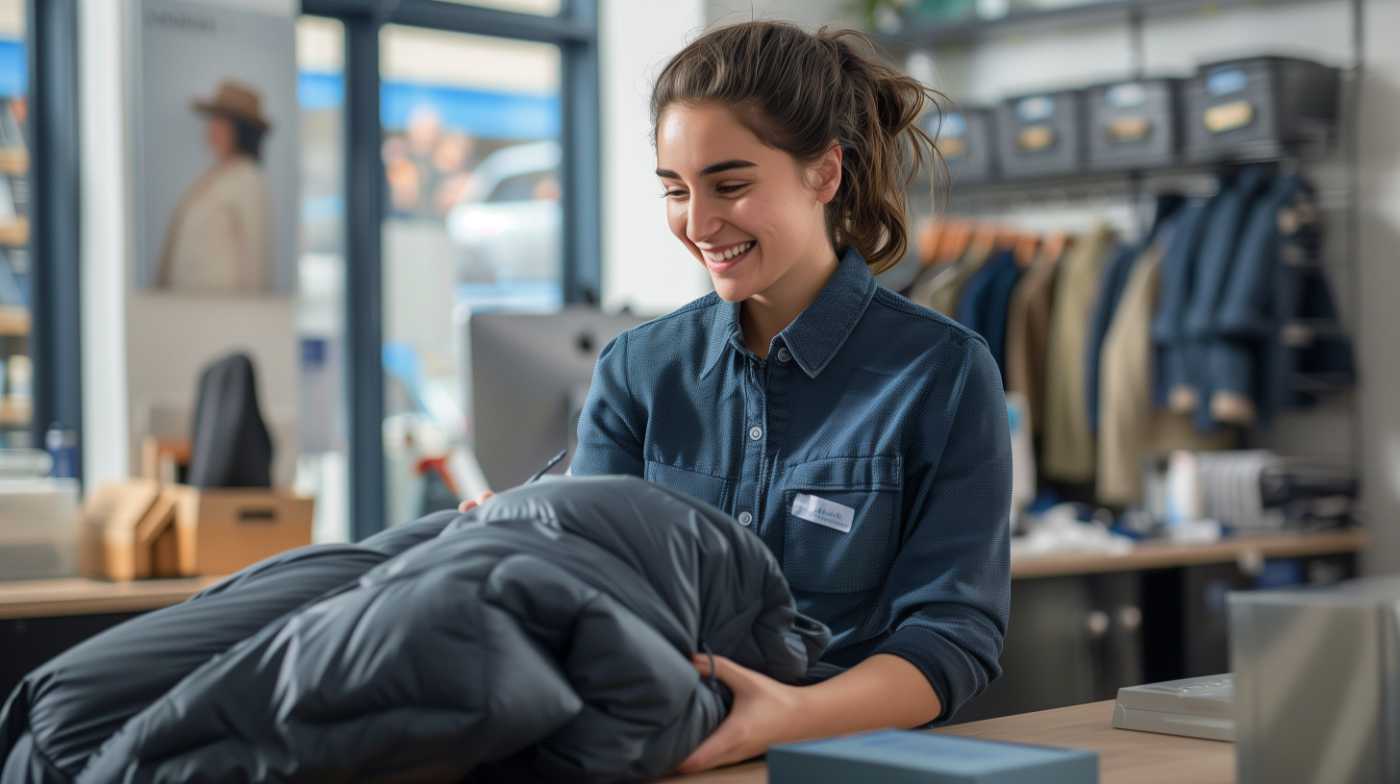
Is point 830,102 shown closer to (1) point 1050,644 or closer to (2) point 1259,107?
(1) point 1050,644

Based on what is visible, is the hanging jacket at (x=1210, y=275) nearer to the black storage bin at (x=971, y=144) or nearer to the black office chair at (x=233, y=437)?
the black storage bin at (x=971, y=144)

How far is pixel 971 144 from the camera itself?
562 centimetres

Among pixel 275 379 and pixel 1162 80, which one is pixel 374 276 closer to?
pixel 275 379

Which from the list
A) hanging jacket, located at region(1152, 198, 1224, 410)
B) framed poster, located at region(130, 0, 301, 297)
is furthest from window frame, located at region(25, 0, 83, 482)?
hanging jacket, located at region(1152, 198, 1224, 410)

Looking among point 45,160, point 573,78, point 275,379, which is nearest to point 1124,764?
point 275,379

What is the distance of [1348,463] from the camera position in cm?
504

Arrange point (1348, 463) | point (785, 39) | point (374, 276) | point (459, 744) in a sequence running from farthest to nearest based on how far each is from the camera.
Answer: point (374, 276), point (1348, 463), point (785, 39), point (459, 744)

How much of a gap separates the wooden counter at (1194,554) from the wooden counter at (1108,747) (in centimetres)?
255

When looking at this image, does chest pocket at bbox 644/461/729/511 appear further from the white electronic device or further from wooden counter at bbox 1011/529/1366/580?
wooden counter at bbox 1011/529/1366/580

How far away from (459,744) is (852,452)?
0.58m

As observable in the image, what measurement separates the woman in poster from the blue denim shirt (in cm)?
323

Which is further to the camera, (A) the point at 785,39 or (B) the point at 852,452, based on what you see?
(A) the point at 785,39

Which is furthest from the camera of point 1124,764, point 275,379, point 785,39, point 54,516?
point 275,379

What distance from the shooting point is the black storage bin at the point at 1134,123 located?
16.8ft
